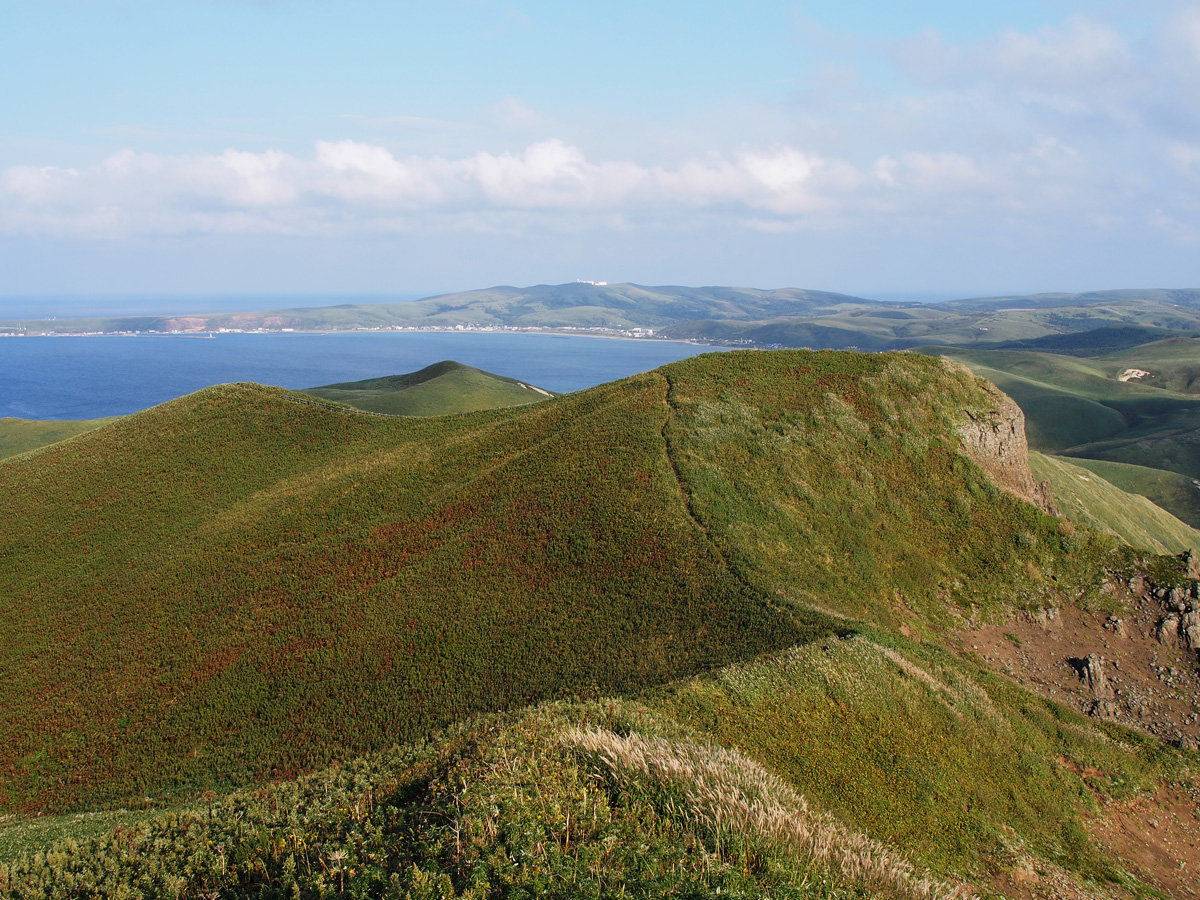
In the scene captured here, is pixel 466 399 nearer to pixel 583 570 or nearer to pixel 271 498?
pixel 271 498

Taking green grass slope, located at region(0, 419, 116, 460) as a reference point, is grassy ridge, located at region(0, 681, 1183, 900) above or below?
below

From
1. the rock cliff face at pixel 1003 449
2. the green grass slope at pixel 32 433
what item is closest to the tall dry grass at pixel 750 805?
the rock cliff face at pixel 1003 449

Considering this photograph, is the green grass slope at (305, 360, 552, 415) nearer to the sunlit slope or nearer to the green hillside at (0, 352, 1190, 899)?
the green hillside at (0, 352, 1190, 899)

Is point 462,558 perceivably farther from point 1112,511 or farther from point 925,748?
point 1112,511

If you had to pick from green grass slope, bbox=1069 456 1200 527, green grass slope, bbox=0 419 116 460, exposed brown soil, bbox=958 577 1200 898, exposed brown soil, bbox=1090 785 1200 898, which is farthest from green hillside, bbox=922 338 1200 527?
green grass slope, bbox=0 419 116 460

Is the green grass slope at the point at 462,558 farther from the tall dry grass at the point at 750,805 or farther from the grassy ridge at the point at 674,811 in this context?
the tall dry grass at the point at 750,805

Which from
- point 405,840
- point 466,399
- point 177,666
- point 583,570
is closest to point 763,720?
point 405,840

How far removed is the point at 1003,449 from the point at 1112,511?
19.9 m

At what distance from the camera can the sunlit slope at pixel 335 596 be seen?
21.5 metres

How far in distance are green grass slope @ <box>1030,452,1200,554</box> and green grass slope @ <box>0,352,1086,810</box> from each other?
12058mm

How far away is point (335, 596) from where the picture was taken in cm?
2759

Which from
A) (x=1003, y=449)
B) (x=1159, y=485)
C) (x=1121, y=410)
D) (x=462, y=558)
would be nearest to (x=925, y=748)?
(x=462, y=558)

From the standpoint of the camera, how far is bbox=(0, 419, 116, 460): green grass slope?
7094 centimetres

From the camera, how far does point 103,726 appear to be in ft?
74.4
